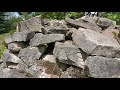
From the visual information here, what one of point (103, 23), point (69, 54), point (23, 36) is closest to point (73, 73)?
point (69, 54)

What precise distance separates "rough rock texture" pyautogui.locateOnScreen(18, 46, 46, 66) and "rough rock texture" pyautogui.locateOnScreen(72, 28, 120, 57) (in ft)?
4.11

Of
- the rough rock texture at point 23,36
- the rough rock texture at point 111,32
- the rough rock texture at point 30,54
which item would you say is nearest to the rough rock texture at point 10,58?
the rough rock texture at point 30,54

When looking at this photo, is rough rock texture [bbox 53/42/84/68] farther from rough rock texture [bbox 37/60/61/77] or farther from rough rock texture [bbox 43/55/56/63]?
rough rock texture [bbox 37/60/61/77]

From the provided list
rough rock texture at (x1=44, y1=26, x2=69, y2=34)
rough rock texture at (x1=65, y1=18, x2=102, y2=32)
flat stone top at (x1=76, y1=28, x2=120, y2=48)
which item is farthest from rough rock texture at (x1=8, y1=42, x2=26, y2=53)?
flat stone top at (x1=76, y1=28, x2=120, y2=48)

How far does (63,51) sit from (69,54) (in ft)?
0.75

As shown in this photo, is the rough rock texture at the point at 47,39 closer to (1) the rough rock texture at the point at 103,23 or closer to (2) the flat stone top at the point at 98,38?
(2) the flat stone top at the point at 98,38

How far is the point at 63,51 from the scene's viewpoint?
27.5 ft

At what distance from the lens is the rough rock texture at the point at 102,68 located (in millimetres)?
7504
